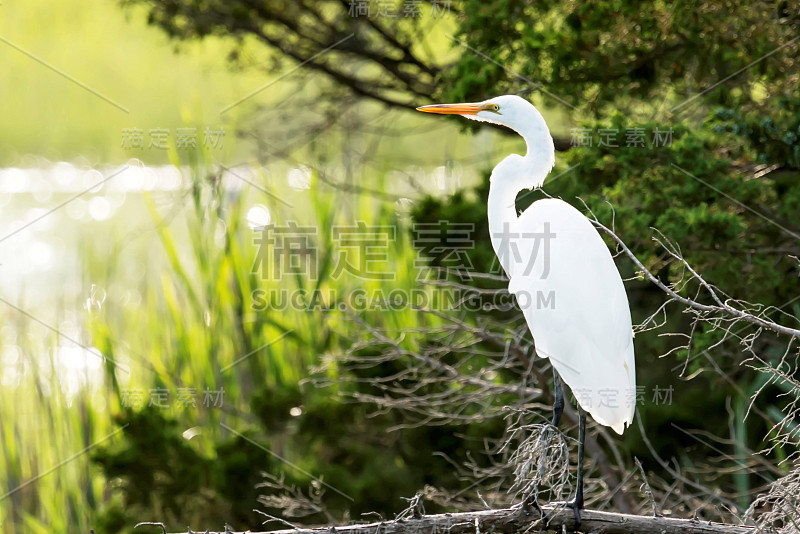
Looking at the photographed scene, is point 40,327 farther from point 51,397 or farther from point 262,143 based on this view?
point 262,143

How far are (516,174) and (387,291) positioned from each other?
1.51 metres

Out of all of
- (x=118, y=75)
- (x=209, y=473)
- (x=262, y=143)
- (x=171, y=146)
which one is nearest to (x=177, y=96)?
(x=118, y=75)

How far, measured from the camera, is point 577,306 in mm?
2170

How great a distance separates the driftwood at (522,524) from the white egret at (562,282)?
104 millimetres

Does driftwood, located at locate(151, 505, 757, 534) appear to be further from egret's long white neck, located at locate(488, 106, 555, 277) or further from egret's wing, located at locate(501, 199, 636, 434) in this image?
egret's long white neck, located at locate(488, 106, 555, 277)

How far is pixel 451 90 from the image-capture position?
2.98 metres

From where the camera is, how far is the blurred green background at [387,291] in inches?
102

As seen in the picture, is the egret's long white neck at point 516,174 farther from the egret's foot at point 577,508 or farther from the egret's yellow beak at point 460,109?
the egret's foot at point 577,508

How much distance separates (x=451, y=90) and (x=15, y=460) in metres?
2.08

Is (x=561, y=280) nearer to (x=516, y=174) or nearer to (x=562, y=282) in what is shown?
(x=562, y=282)

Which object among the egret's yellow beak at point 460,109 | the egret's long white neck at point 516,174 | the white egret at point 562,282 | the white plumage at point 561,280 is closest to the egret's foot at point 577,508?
the white egret at point 562,282

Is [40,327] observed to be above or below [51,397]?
above

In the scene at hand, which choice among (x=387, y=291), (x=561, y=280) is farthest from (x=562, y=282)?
(x=387, y=291)

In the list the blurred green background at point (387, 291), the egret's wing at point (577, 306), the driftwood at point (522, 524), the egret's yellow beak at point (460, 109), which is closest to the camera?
the driftwood at point (522, 524)
